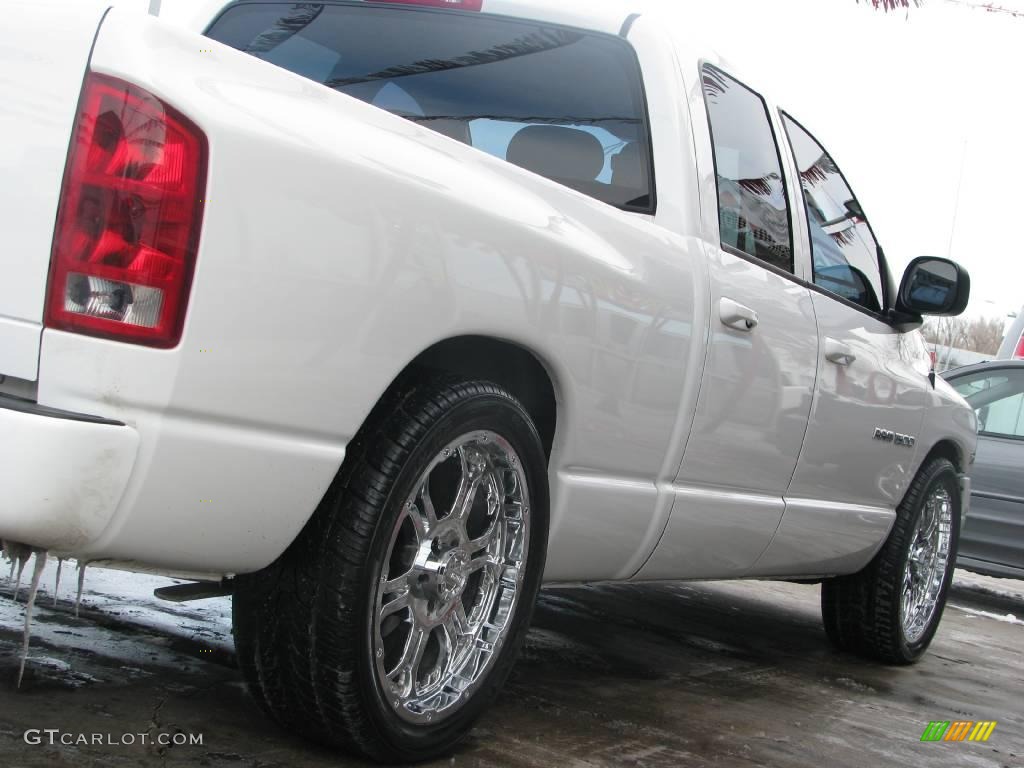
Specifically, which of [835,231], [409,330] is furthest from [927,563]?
[409,330]

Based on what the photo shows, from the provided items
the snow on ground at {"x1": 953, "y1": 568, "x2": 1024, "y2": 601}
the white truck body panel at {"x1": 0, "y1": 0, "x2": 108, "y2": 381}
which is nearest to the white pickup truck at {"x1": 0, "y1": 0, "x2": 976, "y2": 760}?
the white truck body panel at {"x1": 0, "y1": 0, "x2": 108, "y2": 381}

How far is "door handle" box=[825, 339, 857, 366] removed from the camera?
13.9 feet

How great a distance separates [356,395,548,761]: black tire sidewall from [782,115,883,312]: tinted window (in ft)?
5.97

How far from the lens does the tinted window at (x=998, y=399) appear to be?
8211 millimetres

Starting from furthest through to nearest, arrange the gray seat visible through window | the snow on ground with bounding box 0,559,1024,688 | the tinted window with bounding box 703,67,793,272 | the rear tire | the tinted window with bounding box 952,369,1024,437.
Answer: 1. the tinted window with bounding box 952,369,1024,437
2. the rear tire
3. the tinted window with bounding box 703,67,793,272
4. the snow on ground with bounding box 0,559,1024,688
5. the gray seat visible through window

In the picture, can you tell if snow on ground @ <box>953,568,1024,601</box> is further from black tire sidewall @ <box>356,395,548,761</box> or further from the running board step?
the running board step

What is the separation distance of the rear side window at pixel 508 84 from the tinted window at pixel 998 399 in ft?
17.4

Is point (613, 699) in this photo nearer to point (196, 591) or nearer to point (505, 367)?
point (505, 367)

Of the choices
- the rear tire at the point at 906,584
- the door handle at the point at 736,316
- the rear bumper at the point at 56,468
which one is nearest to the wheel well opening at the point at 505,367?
the door handle at the point at 736,316

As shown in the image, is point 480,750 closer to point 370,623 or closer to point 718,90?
point 370,623

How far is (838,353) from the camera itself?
4309 millimetres

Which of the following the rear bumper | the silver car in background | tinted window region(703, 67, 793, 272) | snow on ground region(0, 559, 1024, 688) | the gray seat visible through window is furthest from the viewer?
the silver car in background

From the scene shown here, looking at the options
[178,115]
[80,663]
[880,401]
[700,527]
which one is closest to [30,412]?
[178,115]

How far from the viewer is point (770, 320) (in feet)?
12.8
